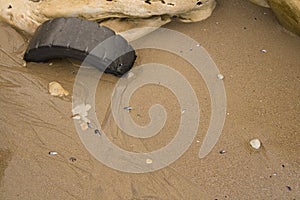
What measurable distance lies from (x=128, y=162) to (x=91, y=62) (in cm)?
93

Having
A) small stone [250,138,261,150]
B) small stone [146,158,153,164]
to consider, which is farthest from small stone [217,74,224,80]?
small stone [146,158,153,164]

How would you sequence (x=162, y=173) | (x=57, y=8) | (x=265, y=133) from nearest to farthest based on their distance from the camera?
1. (x=162, y=173)
2. (x=265, y=133)
3. (x=57, y=8)

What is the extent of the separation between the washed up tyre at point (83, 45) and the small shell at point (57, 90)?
0.25 metres

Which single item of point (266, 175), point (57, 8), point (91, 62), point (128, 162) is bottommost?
point (266, 175)

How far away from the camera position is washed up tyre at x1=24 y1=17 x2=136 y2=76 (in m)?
3.59

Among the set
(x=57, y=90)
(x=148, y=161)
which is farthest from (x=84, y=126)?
(x=148, y=161)

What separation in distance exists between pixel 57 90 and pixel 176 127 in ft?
3.07

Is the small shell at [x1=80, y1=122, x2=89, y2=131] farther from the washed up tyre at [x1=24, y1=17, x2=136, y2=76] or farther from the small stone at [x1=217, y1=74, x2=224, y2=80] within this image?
the small stone at [x1=217, y1=74, x2=224, y2=80]

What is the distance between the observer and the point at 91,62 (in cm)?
366

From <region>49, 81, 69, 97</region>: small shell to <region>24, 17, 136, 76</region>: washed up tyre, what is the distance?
251 mm

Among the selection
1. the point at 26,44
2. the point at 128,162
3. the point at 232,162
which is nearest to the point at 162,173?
the point at 128,162

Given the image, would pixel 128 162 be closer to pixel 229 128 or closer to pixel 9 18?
pixel 229 128

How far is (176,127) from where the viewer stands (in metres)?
3.35

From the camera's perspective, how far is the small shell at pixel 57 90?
3535 mm
